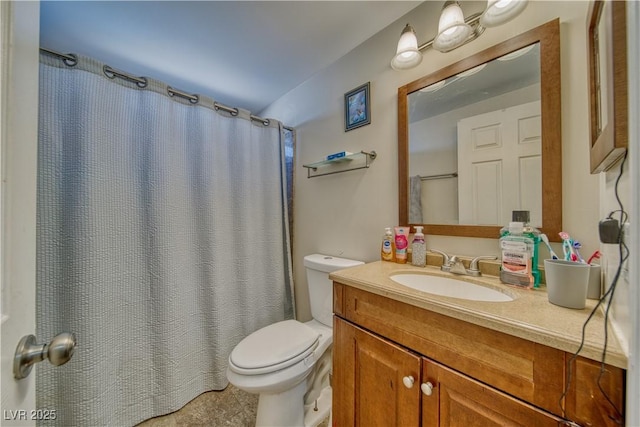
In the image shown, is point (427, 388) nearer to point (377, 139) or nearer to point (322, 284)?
point (322, 284)

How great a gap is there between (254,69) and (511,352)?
1969mm

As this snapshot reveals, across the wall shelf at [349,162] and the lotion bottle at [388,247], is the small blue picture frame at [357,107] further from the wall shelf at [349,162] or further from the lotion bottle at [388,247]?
the lotion bottle at [388,247]

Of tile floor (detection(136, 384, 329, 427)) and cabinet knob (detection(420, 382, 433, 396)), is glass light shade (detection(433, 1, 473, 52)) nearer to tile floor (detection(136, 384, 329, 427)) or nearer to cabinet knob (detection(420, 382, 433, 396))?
cabinet knob (detection(420, 382, 433, 396))

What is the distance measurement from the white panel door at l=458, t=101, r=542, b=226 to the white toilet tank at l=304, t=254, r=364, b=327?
2.24 ft

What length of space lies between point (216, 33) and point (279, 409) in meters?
2.01

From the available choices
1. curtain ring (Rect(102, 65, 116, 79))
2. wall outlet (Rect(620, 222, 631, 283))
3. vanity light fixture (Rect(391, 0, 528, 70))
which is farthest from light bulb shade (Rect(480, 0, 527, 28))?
curtain ring (Rect(102, 65, 116, 79))

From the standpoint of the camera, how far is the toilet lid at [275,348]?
3.39 ft

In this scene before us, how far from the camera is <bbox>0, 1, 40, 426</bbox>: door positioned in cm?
36

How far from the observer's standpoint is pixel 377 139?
1316mm

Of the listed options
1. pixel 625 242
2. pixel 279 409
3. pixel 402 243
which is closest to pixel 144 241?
pixel 279 409

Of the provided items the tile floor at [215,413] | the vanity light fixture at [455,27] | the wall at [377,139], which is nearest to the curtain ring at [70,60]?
the wall at [377,139]

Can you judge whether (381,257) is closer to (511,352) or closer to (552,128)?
(511,352)

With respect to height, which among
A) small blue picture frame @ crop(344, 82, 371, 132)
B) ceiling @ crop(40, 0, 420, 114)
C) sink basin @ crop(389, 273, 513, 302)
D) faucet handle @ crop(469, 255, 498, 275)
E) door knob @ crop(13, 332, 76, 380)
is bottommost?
sink basin @ crop(389, 273, 513, 302)

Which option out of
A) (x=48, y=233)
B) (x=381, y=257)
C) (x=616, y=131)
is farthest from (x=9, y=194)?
(x=381, y=257)
